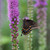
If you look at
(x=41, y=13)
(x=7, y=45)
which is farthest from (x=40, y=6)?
(x=7, y=45)

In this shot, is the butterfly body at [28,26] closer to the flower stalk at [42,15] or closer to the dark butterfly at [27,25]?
the dark butterfly at [27,25]

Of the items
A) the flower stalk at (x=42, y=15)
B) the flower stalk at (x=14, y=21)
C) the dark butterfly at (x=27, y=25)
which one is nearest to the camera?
the flower stalk at (x=14, y=21)

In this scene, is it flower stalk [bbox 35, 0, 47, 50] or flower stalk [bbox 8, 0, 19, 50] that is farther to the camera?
flower stalk [bbox 35, 0, 47, 50]

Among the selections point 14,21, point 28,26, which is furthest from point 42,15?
point 14,21

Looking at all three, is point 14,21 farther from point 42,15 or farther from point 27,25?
point 42,15

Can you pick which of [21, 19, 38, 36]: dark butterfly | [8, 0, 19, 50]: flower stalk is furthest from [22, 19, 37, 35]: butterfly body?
[8, 0, 19, 50]: flower stalk

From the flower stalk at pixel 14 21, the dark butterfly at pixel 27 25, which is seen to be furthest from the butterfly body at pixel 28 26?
the flower stalk at pixel 14 21

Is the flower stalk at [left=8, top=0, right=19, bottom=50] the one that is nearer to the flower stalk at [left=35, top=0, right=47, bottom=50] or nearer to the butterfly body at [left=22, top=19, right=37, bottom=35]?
the butterfly body at [left=22, top=19, right=37, bottom=35]

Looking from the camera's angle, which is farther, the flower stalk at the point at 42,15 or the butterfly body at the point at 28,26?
the flower stalk at the point at 42,15

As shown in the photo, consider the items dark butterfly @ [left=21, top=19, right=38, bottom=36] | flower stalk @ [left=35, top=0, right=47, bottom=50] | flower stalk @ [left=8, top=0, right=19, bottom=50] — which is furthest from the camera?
flower stalk @ [left=35, top=0, right=47, bottom=50]

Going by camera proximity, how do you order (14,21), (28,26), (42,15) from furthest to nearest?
(42,15), (28,26), (14,21)

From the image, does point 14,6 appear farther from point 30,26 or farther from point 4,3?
point 4,3
